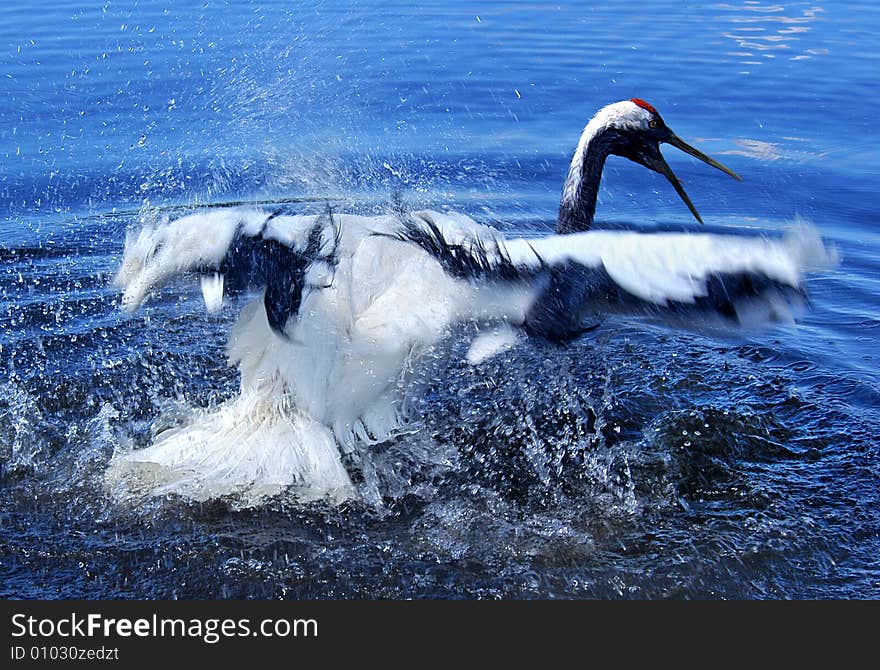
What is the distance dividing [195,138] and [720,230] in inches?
171

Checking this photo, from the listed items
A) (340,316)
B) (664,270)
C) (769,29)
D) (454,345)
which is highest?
(664,270)

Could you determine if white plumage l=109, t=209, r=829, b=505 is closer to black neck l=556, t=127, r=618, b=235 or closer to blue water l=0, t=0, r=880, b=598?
blue water l=0, t=0, r=880, b=598

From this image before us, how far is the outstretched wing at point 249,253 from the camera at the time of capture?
430 centimetres

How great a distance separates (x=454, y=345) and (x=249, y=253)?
0.91 metres

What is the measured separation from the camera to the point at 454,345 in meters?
4.63

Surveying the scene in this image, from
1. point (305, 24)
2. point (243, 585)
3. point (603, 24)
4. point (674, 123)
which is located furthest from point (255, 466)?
point (603, 24)

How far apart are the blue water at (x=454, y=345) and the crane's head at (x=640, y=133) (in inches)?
35.7

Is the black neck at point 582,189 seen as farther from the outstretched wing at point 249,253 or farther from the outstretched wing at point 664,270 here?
the outstretched wing at point 249,253

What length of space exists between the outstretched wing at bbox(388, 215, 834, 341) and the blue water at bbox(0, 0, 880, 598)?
827 mm

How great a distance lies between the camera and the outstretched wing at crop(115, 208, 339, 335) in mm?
4305

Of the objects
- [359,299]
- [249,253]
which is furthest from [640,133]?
[249,253]

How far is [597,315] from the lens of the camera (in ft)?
14.1

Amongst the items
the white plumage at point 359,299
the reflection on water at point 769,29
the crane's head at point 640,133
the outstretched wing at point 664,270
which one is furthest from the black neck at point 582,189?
the reflection on water at point 769,29

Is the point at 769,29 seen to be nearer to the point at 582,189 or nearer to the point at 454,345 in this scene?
the point at 582,189
